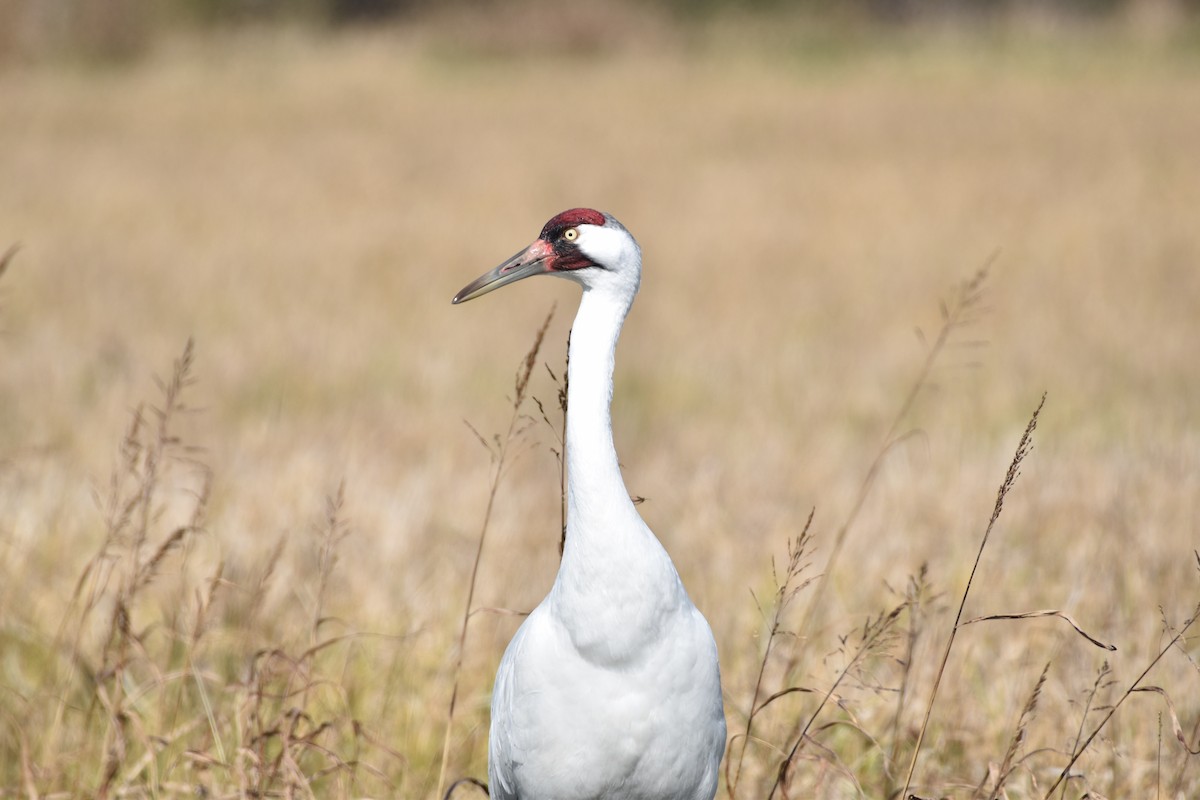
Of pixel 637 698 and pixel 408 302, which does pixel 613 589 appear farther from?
pixel 408 302

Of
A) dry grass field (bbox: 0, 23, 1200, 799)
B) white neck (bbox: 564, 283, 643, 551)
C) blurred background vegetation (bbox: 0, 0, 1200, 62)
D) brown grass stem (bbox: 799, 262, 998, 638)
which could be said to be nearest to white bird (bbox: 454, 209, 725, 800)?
white neck (bbox: 564, 283, 643, 551)

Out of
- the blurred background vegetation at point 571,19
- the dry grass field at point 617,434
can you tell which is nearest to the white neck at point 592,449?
the dry grass field at point 617,434

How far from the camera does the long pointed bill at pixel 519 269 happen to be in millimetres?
2787

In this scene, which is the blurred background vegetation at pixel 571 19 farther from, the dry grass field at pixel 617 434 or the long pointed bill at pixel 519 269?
the long pointed bill at pixel 519 269

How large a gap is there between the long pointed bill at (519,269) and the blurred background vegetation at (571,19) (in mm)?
26781

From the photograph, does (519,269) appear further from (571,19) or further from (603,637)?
(571,19)

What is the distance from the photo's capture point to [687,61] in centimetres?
2783

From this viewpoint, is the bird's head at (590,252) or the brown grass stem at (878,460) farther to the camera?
the brown grass stem at (878,460)

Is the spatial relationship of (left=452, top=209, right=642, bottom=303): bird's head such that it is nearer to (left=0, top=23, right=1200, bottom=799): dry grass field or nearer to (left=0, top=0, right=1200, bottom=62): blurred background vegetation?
(left=0, top=23, right=1200, bottom=799): dry grass field

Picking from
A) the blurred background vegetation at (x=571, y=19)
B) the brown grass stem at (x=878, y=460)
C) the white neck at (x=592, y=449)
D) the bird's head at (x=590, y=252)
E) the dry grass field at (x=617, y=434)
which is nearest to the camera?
the white neck at (x=592, y=449)

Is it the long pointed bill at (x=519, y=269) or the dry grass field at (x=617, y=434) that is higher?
the long pointed bill at (x=519, y=269)

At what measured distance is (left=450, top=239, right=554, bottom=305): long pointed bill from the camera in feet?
9.14

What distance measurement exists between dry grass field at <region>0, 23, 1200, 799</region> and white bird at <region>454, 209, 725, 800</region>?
230 millimetres

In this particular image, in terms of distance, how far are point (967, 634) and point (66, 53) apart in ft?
92.1
